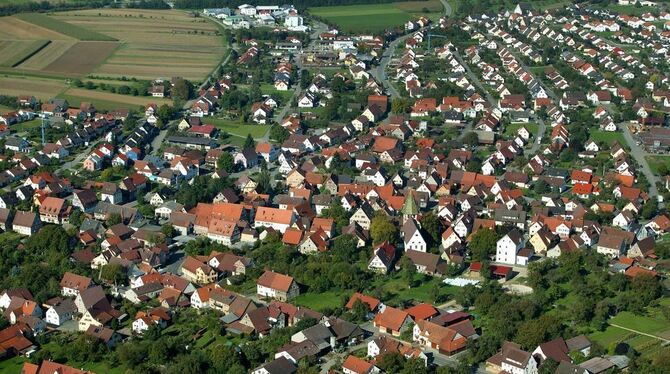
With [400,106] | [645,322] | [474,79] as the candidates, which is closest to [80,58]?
[400,106]

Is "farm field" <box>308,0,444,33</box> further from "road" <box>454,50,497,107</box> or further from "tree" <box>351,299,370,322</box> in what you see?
"tree" <box>351,299,370,322</box>

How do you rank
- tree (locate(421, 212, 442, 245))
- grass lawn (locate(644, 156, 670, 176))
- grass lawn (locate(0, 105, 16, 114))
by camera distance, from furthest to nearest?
grass lawn (locate(0, 105, 16, 114)), grass lawn (locate(644, 156, 670, 176)), tree (locate(421, 212, 442, 245))

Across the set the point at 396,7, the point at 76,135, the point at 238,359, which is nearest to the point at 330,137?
the point at 76,135

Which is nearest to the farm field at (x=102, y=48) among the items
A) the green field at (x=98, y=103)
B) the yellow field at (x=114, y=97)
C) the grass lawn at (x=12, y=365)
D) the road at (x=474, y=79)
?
the yellow field at (x=114, y=97)

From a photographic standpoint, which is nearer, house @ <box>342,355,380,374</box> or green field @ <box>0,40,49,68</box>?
house @ <box>342,355,380,374</box>

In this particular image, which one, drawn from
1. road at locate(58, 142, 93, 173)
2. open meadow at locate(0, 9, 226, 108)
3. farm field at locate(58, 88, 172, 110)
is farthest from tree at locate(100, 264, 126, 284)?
open meadow at locate(0, 9, 226, 108)

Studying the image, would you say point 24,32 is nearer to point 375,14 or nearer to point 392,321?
point 375,14
